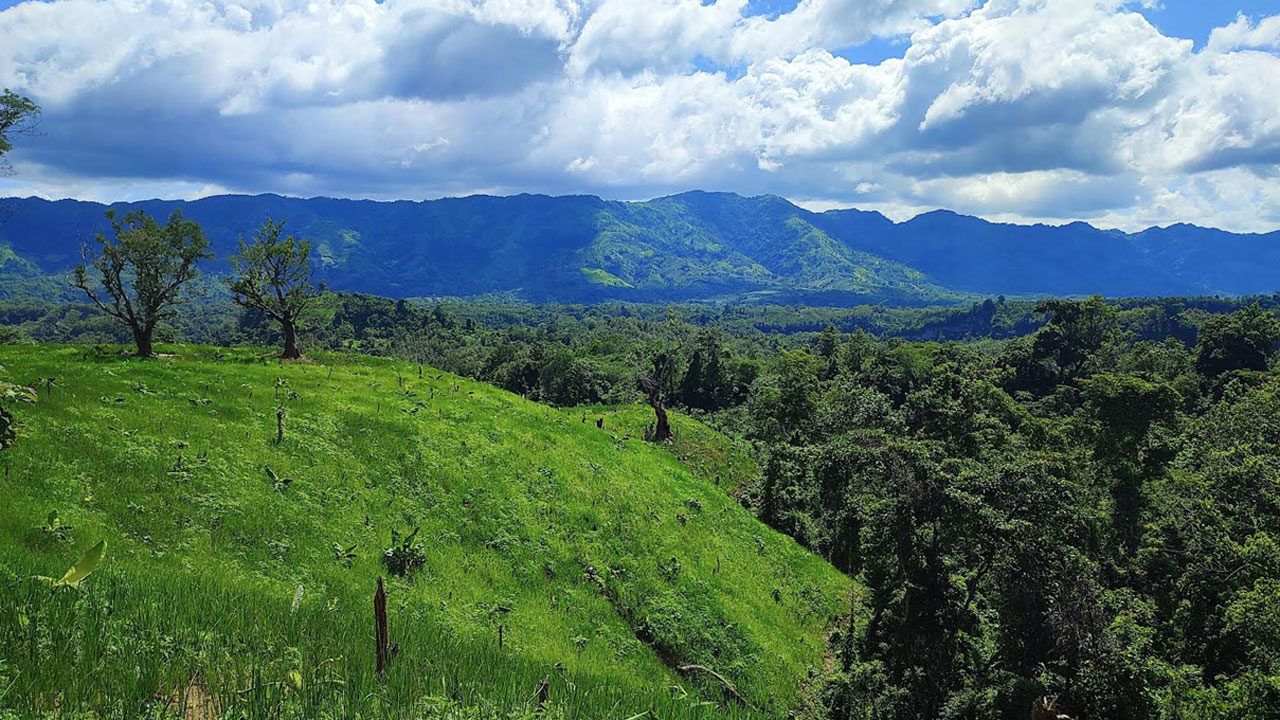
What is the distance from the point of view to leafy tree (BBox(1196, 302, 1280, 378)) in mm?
80375

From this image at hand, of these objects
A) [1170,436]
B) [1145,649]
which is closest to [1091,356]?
[1170,436]

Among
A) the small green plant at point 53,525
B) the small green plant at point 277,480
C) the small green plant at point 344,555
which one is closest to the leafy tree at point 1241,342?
the small green plant at point 344,555

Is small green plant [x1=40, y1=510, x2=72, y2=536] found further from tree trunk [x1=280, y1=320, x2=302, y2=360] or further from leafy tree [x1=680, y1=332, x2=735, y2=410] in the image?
leafy tree [x1=680, y1=332, x2=735, y2=410]

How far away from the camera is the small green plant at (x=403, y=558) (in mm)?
18891

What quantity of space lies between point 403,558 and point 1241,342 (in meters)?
110

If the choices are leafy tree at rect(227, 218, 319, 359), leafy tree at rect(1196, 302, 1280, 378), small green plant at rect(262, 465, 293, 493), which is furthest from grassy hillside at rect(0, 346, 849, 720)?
leafy tree at rect(1196, 302, 1280, 378)

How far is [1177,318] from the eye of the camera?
7603 inches

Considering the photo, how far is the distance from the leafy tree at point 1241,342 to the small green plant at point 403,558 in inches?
4184

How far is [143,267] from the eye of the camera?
107 feet

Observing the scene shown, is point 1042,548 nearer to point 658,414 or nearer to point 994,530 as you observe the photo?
point 994,530

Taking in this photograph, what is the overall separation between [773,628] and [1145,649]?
538 inches

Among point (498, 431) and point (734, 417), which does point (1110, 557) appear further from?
point (734, 417)

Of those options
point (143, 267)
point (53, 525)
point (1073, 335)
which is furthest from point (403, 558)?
point (1073, 335)

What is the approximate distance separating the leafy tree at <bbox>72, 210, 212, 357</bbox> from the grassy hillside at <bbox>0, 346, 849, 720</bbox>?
11.0 feet
